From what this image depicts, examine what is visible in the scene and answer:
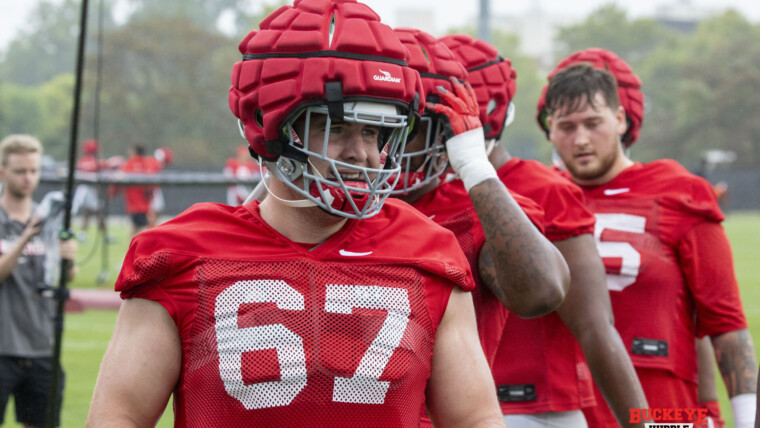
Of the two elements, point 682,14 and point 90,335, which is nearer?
point 90,335

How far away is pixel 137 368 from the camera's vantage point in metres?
2.04

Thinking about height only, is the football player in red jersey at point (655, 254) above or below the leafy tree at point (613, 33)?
below

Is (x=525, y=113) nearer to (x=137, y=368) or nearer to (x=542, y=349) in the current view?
(x=542, y=349)

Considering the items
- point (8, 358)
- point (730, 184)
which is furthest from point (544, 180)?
point (730, 184)

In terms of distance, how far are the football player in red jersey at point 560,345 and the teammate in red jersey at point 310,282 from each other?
2.85ft

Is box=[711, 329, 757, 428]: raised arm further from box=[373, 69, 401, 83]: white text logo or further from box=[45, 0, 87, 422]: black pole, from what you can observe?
box=[45, 0, 87, 422]: black pole

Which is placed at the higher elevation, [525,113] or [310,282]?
[525,113]

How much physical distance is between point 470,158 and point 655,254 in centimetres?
122

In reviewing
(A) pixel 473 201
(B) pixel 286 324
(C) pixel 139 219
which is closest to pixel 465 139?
(A) pixel 473 201

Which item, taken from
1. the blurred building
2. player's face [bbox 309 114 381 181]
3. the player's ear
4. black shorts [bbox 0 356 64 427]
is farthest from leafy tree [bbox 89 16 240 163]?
the blurred building

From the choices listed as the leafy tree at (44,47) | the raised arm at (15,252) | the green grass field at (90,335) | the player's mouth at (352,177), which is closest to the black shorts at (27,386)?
the raised arm at (15,252)

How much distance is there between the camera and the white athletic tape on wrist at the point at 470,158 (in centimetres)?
277

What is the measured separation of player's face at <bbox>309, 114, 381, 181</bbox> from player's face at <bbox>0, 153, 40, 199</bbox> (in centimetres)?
434

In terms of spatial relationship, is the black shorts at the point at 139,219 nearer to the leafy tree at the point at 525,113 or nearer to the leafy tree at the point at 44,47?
the leafy tree at the point at 525,113
